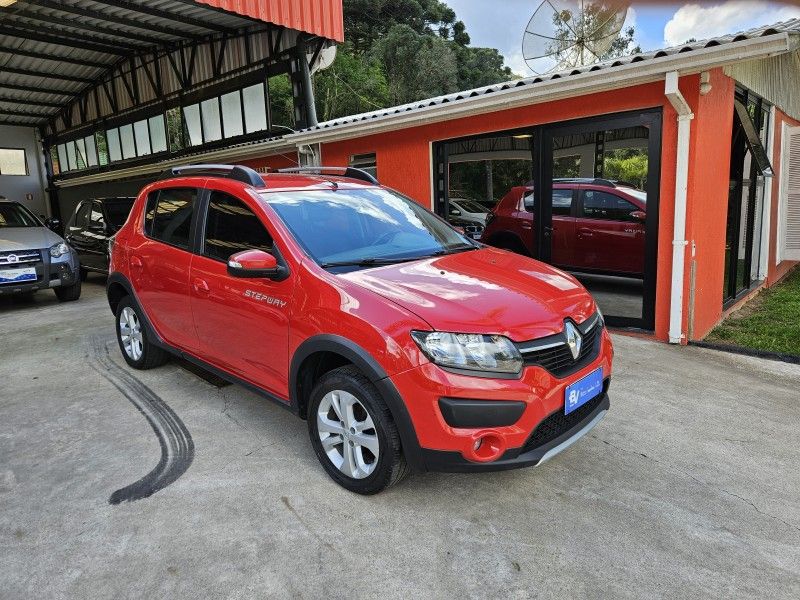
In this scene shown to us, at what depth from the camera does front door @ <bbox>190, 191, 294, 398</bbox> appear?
3.03m

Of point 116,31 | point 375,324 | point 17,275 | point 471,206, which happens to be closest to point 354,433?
point 375,324

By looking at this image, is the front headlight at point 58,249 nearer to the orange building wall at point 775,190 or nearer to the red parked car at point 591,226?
the red parked car at point 591,226

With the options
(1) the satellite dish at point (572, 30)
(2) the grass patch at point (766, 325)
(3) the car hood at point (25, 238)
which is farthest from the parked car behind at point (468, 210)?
(3) the car hood at point (25, 238)

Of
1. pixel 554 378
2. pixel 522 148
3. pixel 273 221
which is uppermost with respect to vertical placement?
pixel 522 148

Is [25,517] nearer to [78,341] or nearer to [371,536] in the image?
[371,536]

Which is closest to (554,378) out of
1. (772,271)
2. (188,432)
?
(188,432)

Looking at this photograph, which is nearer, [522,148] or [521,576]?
[521,576]

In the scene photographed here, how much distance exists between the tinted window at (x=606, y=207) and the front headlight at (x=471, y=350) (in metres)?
5.69

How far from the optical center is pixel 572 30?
29.6 ft

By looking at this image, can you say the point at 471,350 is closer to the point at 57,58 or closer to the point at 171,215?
the point at 171,215

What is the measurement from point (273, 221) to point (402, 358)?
1261mm

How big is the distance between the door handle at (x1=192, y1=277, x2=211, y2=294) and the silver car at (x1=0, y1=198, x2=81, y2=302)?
543cm

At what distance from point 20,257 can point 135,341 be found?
4082 millimetres

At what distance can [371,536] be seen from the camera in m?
2.45
